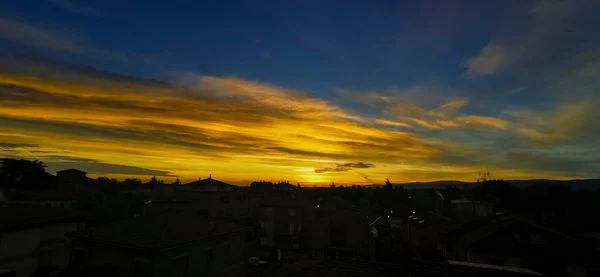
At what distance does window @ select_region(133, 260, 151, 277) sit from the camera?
2078 cm

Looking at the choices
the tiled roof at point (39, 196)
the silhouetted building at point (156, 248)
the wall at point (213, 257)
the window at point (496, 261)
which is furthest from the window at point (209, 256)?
the tiled roof at point (39, 196)

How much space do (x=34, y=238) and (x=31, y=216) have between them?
204cm

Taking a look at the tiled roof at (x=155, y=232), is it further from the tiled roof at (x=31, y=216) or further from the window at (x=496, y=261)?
the window at (x=496, y=261)

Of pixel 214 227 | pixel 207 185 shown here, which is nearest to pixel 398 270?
pixel 214 227

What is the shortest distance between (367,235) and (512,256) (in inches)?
913

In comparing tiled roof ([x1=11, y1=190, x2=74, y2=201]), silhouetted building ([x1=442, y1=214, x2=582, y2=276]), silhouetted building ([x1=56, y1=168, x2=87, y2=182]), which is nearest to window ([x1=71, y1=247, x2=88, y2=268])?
silhouetted building ([x1=442, y1=214, x2=582, y2=276])

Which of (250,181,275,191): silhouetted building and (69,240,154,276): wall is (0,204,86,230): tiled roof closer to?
(69,240,154,276): wall

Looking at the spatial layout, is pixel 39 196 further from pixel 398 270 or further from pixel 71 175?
pixel 398 270

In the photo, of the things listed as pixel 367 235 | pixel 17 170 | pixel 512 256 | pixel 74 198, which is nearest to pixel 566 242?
pixel 512 256

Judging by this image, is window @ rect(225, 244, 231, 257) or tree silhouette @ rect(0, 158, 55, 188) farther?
tree silhouette @ rect(0, 158, 55, 188)

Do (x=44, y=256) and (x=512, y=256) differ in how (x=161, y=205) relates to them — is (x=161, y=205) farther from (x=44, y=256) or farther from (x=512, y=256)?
(x=512, y=256)

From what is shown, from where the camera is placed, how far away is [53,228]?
88.8 ft

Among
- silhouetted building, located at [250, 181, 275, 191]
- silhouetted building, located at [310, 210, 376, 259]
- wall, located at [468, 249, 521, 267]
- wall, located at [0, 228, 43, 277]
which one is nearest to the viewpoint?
wall, located at [0, 228, 43, 277]

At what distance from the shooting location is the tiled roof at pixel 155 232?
21.9m
